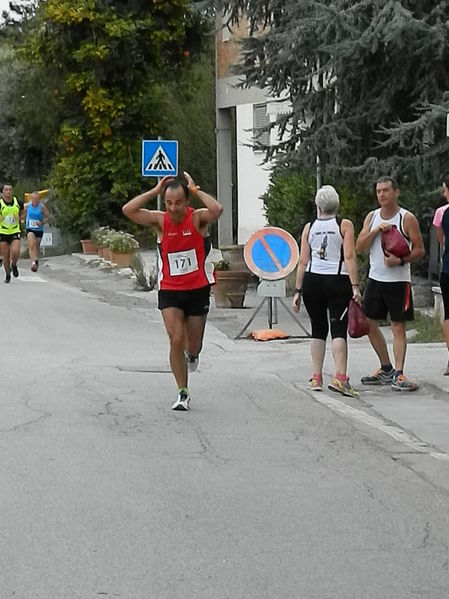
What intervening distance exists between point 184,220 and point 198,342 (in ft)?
3.50

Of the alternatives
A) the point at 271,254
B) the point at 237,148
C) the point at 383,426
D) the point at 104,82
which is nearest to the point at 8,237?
the point at 271,254

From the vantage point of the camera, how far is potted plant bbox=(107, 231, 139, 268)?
30.1 meters

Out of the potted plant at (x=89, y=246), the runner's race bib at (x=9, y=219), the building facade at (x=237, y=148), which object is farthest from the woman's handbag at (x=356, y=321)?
the potted plant at (x=89, y=246)

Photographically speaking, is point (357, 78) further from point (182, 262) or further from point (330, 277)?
point (182, 262)

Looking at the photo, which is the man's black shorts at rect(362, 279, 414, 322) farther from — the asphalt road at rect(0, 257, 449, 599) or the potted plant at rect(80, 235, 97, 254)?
the potted plant at rect(80, 235, 97, 254)

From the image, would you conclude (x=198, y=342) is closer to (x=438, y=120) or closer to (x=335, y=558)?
(x=335, y=558)

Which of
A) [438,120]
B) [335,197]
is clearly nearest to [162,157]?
[438,120]

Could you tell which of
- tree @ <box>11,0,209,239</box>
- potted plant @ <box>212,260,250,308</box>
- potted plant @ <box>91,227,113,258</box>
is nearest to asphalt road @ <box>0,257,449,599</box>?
potted plant @ <box>212,260,250,308</box>

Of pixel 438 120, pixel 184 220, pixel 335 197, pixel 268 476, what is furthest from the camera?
pixel 438 120

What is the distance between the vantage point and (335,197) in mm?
11336

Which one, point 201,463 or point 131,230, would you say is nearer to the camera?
point 201,463

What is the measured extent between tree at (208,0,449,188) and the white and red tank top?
6378 millimetres

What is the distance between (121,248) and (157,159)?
851cm

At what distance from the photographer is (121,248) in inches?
1191
